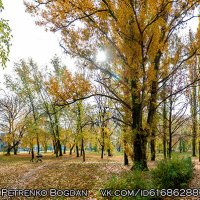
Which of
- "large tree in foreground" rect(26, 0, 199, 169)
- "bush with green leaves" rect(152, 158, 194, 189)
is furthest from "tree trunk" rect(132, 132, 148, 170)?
"bush with green leaves" rect(152, 158, 194, 189)

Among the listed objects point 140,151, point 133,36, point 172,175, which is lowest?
point 172,175

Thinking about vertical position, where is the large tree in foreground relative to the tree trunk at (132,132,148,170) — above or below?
above

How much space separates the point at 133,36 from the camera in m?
7.64

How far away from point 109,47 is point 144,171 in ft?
18.4

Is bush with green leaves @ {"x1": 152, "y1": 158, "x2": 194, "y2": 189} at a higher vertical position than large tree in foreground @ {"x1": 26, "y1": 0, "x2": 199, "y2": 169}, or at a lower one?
lower

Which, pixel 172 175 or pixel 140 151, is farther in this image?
pixel 140 151

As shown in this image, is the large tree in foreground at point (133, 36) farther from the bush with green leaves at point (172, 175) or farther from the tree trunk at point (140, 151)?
the bush with green leaves at point (172, 175)

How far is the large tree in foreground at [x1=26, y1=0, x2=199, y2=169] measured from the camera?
7256 millimetres

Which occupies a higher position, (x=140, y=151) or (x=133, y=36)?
(x=133, y=36)

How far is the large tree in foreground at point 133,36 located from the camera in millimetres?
7256

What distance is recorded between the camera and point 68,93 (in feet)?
29.8

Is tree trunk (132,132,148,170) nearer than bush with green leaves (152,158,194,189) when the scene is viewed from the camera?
No

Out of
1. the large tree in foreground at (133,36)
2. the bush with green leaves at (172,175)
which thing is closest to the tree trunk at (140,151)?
the large tree in foreground at (133,36)

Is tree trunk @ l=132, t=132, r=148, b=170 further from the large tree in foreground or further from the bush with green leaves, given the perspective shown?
the bush with green leaves
